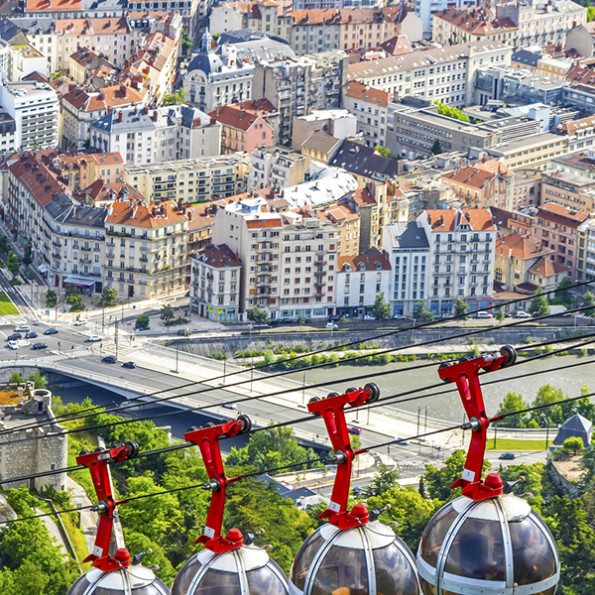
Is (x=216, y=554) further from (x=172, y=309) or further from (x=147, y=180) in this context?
(x=147, y=180)

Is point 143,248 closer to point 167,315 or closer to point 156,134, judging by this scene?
point 167,315

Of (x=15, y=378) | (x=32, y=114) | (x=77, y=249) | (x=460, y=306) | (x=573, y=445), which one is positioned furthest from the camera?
(x=32, y=114)

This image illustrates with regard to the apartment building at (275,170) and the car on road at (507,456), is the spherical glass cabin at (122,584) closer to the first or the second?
the car on road at (507,456)

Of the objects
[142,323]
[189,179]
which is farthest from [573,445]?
[189,179]

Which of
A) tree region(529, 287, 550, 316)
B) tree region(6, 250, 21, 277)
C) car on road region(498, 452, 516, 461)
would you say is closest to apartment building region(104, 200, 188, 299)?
tree region(6, 250, 21, 277)

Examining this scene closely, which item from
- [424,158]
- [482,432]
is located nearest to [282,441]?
[424,158]

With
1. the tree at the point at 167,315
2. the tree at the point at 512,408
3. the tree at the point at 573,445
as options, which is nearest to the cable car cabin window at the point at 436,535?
the tree at the point at 573,445

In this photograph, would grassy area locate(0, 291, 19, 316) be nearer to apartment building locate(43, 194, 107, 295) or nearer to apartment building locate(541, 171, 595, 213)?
apartment building locate(43, 194, 107, 295)

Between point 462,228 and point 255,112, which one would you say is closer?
point 462,228
